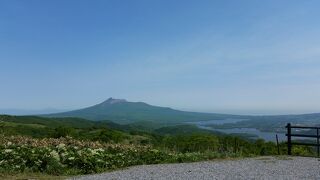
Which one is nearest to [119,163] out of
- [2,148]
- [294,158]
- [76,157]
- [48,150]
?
[76,157]

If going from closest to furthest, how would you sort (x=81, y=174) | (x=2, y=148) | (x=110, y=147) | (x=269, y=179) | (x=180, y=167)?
(x=269, y=179)
(x=81, y=174)
(x=180, y=167)
(x=2, y=148)
(x=110, y=147)

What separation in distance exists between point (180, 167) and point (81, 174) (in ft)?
12.7

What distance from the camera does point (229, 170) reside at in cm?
1603

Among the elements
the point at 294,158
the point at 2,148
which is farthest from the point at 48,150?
the point at 294,158

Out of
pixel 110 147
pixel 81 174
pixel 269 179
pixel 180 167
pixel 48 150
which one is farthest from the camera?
pixel 110 147

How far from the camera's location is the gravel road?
14.5 metres

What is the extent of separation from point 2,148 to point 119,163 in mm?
5872

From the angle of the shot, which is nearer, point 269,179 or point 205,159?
point 269,179

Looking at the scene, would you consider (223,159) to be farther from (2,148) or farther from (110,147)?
(2,148)

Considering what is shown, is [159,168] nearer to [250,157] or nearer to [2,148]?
[250,157]

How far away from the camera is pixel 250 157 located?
818 inches

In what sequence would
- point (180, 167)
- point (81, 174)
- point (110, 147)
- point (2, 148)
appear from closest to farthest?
point (81, 174) → point (180, 167) → point (2, 148) → point (110, 147)

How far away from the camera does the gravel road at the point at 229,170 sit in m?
14.5

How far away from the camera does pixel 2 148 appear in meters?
19.6
